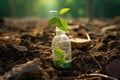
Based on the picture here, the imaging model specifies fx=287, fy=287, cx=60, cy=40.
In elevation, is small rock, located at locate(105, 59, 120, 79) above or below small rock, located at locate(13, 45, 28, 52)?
below

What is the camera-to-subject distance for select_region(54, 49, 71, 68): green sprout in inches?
119

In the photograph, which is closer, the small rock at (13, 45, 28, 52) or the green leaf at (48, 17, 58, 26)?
the green leaf at (48, 17, 58, 26)

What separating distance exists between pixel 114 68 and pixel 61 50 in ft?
2.04

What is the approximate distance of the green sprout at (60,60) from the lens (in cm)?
303

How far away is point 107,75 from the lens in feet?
9.97

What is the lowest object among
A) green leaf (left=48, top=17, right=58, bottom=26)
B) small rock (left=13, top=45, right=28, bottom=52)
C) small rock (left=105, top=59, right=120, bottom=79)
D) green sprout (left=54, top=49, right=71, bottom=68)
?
small rock (left=105, top=59, right=120, bottom=79)

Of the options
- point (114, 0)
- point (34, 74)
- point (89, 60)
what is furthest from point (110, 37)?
point (114, 0)

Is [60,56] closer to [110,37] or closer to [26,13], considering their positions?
[110,37]

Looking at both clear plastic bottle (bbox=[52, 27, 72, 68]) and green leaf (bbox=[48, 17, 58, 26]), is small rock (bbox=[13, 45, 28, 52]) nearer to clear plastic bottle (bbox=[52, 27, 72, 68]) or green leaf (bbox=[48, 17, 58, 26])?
clear plastic bottle (bbox=[52, 27, 72, 68])

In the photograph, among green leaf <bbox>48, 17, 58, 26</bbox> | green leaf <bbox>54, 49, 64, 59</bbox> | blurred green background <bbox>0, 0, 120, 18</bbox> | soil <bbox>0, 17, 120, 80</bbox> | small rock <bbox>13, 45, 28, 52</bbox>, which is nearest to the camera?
soil <bbox>0, 17, 120, 80</bbox>

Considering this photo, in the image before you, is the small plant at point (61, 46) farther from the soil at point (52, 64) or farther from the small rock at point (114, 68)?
the small rock at point (114, 68)

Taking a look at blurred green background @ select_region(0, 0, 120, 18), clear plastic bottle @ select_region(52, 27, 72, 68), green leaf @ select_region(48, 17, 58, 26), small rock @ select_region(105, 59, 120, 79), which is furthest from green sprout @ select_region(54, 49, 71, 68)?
blurred green background @ select_region(0, 0, 120, 18)

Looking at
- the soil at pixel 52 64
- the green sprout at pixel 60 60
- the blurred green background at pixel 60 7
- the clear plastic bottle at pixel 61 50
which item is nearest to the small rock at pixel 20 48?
the soil at pixel 52 64

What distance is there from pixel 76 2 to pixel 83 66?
16.3m
